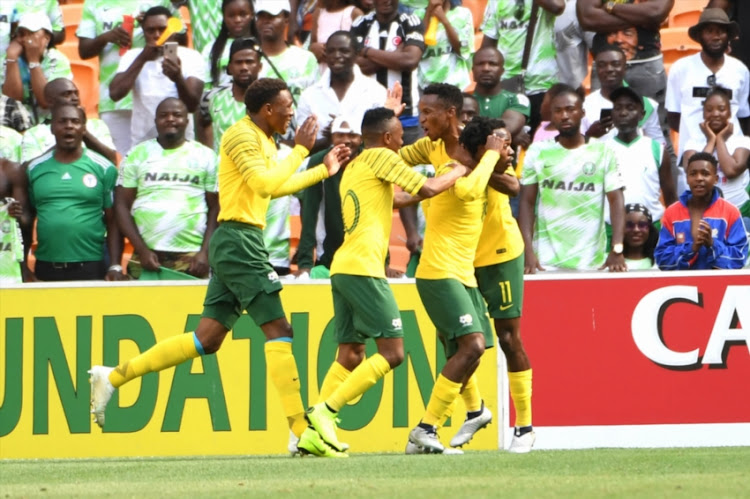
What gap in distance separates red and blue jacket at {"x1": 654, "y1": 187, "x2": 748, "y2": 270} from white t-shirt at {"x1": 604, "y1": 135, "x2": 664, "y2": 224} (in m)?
0.93

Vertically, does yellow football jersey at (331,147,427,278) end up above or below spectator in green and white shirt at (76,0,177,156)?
below

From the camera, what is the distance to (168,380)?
10.6 metres

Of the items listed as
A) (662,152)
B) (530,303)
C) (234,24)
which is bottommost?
(530,303)

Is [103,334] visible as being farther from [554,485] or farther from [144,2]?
[554,485]

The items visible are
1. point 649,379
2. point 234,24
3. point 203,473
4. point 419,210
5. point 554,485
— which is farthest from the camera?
point 234,24

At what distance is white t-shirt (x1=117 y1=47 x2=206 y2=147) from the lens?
12773 millimetres

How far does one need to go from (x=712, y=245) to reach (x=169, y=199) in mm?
4183

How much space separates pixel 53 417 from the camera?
418 inches

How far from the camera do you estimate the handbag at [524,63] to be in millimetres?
12984

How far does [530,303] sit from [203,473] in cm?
360

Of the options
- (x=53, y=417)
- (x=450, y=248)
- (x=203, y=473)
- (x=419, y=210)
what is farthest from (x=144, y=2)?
(x=203, y=473)

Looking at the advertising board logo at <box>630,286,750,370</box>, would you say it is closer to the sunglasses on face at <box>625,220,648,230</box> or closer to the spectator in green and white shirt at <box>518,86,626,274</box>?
the spectator in green and white shirt at <box>518,86,626,274</box>

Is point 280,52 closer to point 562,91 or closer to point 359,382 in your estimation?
point 562,91

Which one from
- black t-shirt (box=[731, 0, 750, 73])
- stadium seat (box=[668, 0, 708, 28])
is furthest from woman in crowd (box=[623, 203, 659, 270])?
stadium seat (box=[668, 0, 708, 28])
